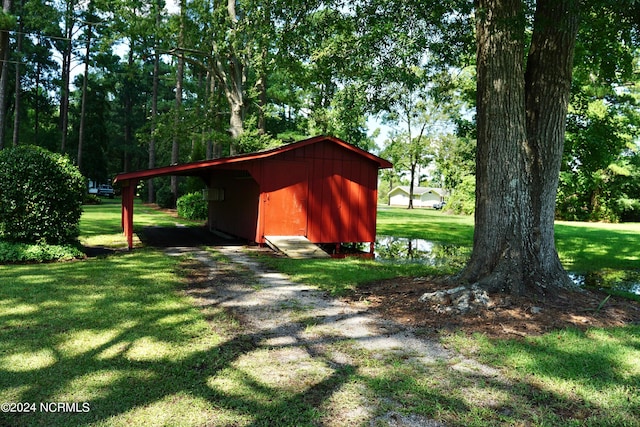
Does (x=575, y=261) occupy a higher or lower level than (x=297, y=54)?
lower

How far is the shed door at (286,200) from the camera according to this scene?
12188 mm

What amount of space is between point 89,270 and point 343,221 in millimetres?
7077

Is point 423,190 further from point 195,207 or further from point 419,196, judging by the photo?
point 195,207

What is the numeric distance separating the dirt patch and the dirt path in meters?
0.36

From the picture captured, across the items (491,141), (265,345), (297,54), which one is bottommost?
(265,345)

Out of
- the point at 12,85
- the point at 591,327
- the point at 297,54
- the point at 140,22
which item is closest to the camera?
the point at 591,327

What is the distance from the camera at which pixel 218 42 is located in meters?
18.1

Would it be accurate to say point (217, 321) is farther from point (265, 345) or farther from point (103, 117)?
point (103, 117)

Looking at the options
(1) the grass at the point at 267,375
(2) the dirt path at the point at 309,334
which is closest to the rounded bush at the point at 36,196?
(1) the grass at the point at 267,375

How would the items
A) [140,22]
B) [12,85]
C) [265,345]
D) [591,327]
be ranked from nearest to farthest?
[265,345] → [591,327] → [140,22] → [12,85]

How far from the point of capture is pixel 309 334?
4.89 metres

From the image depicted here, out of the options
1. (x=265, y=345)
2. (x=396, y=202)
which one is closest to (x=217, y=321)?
(x=265, y=345)

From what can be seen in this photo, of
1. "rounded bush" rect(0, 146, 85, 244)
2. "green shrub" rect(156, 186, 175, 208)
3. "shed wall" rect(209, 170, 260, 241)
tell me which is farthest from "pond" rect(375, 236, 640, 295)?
"green shrub" rect(156, 186, 175, 208)

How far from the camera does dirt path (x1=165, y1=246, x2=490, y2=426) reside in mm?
3658
